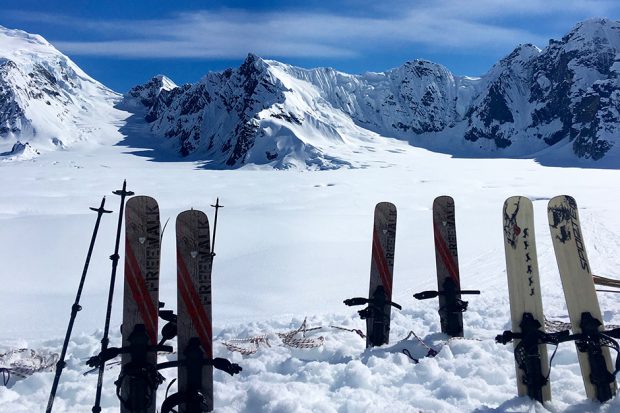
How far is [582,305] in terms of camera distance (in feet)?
14.8

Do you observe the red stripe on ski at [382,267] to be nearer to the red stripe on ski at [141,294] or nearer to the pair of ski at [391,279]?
the pair of ski at [391,279]

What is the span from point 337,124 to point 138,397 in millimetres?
163515

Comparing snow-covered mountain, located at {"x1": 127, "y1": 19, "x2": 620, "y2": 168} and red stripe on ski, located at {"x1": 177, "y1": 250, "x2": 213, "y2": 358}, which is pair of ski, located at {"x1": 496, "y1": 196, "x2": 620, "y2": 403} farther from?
snow-covered mountain, located at {"x1": 127, "y1": 19, "x2": 620, "y2": 168}

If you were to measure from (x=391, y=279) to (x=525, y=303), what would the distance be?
2094 millimetres

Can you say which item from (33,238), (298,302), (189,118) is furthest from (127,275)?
(189,118)

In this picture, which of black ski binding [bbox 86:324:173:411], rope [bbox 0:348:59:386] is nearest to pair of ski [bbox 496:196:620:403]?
black ski binding [bbox 86:324:173:411]

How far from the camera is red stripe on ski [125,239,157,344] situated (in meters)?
4.34

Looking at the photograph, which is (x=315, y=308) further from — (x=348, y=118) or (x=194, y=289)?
(x=348, y=118)

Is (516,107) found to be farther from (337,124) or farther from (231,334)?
(231,334)

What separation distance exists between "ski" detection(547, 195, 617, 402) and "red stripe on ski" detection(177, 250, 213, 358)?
10.5 ft

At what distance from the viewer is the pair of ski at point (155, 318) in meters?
4.18

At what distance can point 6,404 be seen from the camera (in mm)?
5059

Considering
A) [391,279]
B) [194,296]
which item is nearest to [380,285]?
[391,279]

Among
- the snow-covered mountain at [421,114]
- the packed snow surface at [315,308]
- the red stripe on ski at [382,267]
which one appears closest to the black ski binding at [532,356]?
the packed snow surface at [315,308]
